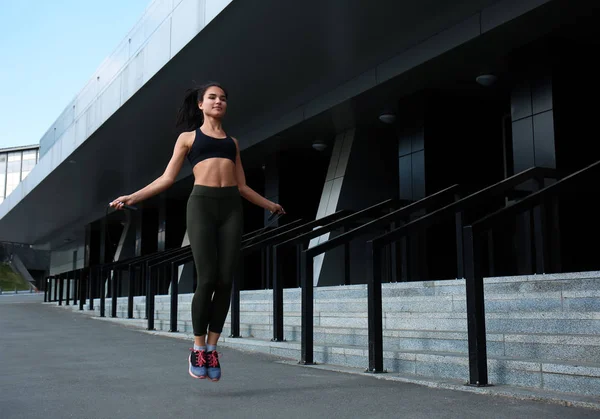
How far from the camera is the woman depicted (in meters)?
3.93

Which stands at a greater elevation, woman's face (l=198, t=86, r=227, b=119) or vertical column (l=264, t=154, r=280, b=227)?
vertical column (l=264, t=154, r=280, b=227)

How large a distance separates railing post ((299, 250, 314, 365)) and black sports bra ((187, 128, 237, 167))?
193 centimetres

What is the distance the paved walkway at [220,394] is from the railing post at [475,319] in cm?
19

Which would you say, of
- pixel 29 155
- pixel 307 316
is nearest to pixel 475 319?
pixel 307 316

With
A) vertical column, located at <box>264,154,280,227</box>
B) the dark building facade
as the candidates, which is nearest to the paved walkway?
the dark building facade

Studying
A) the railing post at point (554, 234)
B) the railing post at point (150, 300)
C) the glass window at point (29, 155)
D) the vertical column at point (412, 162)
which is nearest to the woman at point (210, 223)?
the railing post at point (554, 234)

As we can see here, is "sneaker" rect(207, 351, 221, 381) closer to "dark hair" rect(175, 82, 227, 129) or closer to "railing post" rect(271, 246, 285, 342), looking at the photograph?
"dark hair" rect(175, 82, 227, 129)

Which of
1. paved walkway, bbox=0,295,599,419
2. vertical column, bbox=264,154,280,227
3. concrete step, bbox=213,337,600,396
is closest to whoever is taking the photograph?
paved walkway, bbox=0,295,599,419

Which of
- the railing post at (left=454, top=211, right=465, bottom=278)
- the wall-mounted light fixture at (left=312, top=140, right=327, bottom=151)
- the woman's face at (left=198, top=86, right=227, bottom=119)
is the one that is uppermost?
the wall-mounted light fixture at (left=312, top=140, right=327, bottom=151)

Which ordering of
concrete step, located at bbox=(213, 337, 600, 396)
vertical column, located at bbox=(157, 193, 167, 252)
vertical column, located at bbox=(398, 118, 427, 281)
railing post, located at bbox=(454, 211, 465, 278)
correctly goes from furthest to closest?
vertical column, located at bbox=(157, 193, 167, 252) → vertical column, located at bbox=(398, 118, 427, 281) → railing post, located at bbox=(454, 211, 465, 278) → concrete step, located at bbox=(213, 337, 600, 396)

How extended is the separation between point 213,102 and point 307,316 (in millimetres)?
2260

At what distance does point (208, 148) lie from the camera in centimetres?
407

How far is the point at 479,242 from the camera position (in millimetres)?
4312

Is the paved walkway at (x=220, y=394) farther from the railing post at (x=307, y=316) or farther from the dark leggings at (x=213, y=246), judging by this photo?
the dark leggings at (x=213, y=246)
